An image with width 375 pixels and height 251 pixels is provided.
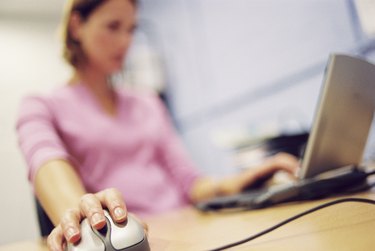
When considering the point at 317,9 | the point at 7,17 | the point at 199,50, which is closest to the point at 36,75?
the point at 7,17

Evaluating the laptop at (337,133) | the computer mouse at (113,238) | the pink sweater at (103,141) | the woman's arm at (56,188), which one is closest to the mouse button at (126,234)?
the computer mouse at (113,238)

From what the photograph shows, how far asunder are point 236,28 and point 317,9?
0.50 m

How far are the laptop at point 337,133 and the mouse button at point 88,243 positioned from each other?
33 cm

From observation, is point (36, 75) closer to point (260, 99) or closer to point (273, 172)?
point (260, 99)

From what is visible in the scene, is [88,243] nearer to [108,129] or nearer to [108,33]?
[108,129]

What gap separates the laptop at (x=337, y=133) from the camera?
0.52 m

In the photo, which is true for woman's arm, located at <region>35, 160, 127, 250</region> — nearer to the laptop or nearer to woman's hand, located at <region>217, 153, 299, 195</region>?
the laptop

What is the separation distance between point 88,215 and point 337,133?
42 centimetres

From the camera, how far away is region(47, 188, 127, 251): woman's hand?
0.33 m

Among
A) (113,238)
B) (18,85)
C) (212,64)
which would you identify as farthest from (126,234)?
(18,85)

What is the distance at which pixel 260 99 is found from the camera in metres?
1.49

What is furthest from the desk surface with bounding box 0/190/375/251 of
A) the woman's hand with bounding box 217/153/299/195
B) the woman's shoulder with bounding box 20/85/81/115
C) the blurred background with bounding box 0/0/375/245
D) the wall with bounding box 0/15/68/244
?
the wall with bounding box 0/15/68/244

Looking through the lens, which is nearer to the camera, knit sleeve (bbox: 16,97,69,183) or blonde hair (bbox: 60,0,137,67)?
knit sleeve (bbox: 16,97,69,183)

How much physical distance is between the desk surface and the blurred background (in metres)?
0.56
